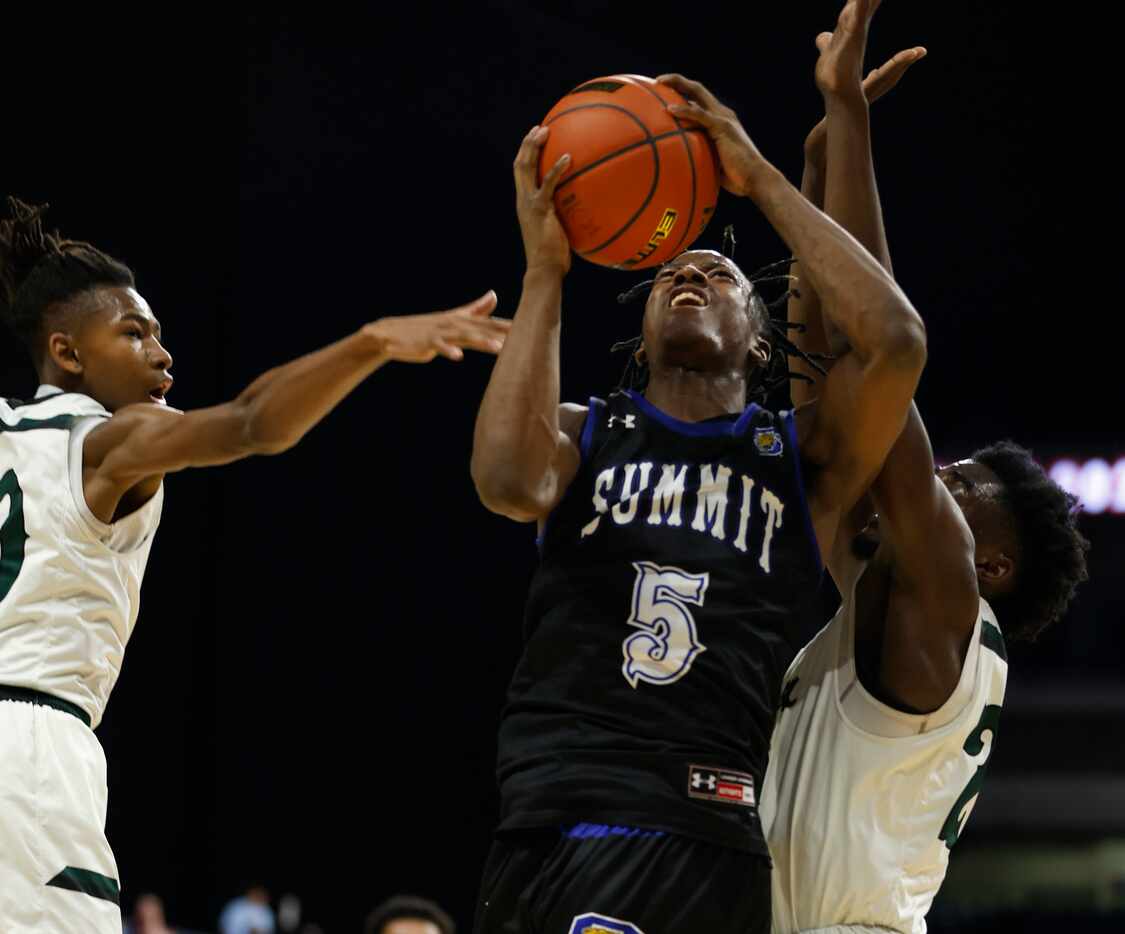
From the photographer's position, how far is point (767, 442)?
3.12 meters

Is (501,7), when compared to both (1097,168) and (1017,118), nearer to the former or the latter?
(1017,118)

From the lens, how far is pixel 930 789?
3367 mm

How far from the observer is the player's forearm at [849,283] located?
300 cm

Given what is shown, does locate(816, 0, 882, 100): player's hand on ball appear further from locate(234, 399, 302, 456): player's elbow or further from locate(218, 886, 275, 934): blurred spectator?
locate(218, 886, 275, 934): blurred spectator

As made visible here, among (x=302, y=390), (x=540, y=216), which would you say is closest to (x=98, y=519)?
(x=302, y=390)

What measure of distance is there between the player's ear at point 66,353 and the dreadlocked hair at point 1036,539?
2195 millimetres

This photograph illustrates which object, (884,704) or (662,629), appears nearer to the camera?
(662,629)

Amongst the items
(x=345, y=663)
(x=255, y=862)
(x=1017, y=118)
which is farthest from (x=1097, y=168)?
(x=255, y=862)

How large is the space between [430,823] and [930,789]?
11304mm

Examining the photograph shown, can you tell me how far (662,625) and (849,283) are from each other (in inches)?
30.1

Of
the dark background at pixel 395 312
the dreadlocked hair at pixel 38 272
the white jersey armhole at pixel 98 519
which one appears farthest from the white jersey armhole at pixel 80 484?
the dark background at pixel 395 312

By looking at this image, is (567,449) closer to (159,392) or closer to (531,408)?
(531,408)

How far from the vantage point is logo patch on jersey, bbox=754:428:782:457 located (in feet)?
10.2

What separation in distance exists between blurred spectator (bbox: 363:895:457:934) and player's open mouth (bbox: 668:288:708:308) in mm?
2749
